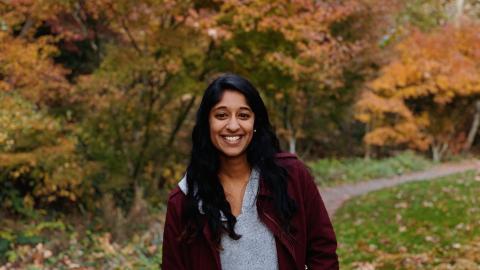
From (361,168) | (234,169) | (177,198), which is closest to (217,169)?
(234,169)

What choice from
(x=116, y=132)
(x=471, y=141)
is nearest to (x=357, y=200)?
(x=116, y=132)

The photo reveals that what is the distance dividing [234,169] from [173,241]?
0.37m

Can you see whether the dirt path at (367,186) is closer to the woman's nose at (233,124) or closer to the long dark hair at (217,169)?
the long dark hair at (217,169)

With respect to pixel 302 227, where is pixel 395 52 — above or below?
above

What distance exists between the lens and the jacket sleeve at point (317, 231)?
7.00ft

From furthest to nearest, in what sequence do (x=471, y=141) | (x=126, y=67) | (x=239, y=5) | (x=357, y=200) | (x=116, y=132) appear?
(x=471, y=141) < (x=357, y=200) < (x=116, y=132) < (x=126, y=67) < (x=239, y=5)

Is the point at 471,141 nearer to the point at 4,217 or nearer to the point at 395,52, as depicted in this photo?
the point at 395,52

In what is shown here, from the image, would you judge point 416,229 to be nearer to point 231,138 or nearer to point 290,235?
point 290,235

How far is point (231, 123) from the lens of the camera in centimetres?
206

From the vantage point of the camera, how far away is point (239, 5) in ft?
24.2

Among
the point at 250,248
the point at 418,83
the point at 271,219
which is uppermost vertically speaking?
the point at 418,83

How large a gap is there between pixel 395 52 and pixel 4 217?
Result: 49.0ft

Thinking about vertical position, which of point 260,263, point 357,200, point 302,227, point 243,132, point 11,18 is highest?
point 11,18

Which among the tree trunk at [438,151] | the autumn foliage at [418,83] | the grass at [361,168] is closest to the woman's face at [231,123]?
the grass at [361,168]
